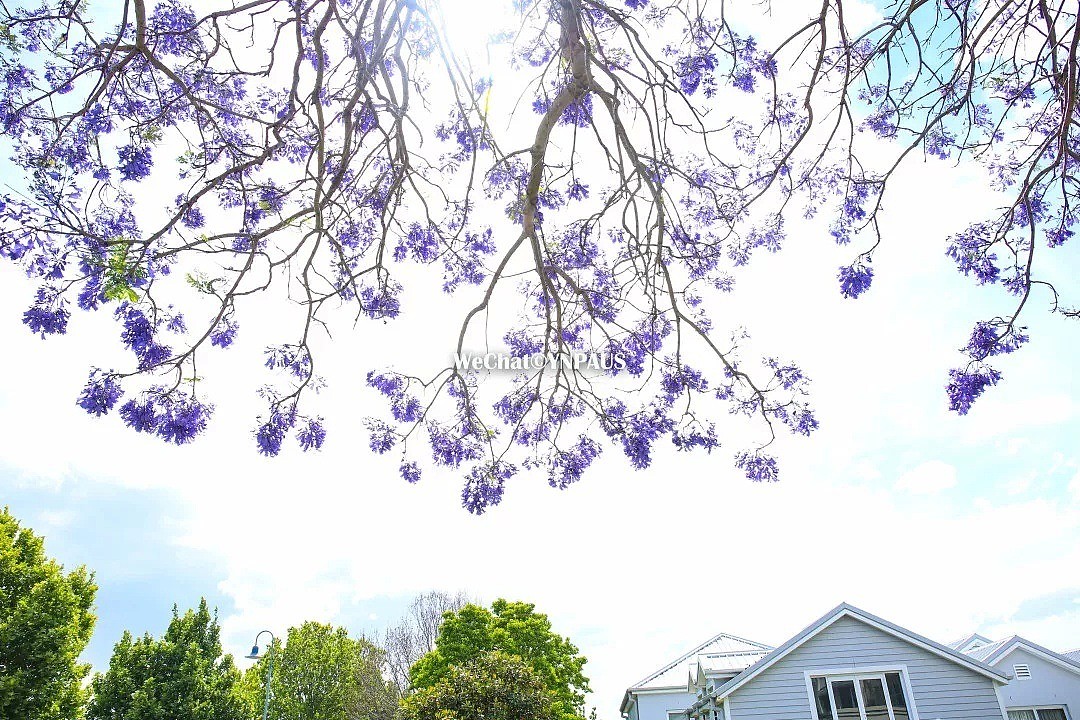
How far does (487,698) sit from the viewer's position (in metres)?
12.5

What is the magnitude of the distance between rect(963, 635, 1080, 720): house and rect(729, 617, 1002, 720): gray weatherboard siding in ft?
28.3

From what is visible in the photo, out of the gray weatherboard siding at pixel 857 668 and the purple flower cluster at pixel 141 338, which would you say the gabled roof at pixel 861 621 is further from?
the purple flower cluster at pixel 141 338

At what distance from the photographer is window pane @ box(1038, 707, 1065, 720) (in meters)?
20.6

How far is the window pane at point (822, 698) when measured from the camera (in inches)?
572

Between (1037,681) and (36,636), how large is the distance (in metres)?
28.0

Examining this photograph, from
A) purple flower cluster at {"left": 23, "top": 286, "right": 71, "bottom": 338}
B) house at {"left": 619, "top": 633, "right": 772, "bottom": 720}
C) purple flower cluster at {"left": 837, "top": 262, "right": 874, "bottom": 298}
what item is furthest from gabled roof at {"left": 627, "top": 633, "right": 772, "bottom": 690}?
purple flower cluster at {"left": 23, "top": 286, "right": 71, "bottom": 338}

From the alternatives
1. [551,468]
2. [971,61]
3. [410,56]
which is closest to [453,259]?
[410,56]

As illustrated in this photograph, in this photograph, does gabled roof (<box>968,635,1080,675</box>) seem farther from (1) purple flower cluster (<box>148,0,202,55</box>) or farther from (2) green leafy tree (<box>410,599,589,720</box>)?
(1) purple flower cluster (<box>148,0,202,55</box>)

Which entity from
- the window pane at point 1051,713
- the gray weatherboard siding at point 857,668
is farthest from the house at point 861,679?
the window pane at point 1051,713

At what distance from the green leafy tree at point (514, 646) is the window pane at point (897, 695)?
29.5 ft

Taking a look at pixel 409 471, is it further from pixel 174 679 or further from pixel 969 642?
pixel 969 642

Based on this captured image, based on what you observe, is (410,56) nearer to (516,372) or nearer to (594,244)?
(594,244)

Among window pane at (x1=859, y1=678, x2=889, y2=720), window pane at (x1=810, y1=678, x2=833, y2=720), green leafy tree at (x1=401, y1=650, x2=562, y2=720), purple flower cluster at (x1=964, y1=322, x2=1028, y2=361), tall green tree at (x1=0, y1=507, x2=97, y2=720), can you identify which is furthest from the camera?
window pane at (x1=810, y1=678, x2=833, y2=720)

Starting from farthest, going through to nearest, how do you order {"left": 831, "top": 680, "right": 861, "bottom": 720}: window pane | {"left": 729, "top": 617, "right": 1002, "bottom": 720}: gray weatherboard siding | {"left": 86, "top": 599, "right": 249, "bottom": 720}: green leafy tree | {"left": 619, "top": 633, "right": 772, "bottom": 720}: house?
{"left": 619, "top": 633, "right": 772, "bottom": 720}: house < {"left": 86, "top": 599, "right": 249, "bottom": 720}: green leafy tree < {"left": 831, "top": 680, "right": 861, "bottom": 720}: window pane < {"left": 729, "top": 617, "right": 1002, "bottom": 720}: gray weatherboard siding
